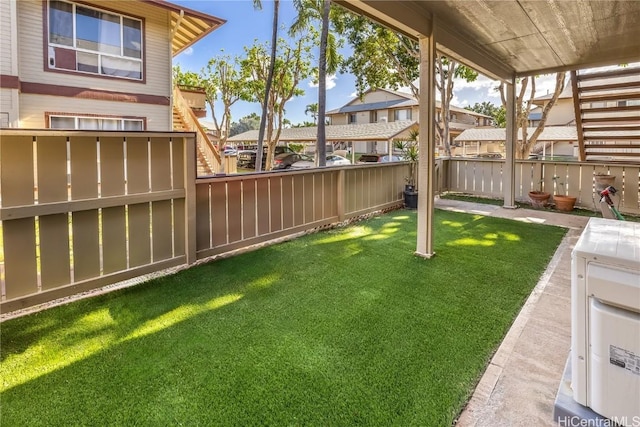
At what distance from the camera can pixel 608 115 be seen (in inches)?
270

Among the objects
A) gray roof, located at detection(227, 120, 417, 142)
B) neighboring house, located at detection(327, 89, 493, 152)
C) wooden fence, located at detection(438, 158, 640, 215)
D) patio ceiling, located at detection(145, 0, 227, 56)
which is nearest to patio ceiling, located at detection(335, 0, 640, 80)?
wooden fence, located at detection(438, 158, 640, 215)

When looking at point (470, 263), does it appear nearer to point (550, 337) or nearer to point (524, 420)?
point (550, 337)

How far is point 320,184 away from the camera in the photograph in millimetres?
5582

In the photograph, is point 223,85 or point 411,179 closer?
point 411,179

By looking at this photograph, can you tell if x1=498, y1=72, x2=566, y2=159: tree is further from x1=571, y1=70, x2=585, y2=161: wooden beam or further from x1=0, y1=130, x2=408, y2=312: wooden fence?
x1=0, y1=130, x2=408, y2=312: wooden fence

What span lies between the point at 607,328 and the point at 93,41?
11.1 metres

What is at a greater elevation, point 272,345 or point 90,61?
point 90,61

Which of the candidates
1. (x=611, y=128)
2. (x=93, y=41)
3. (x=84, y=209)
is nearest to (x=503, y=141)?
(x=611, y=128)

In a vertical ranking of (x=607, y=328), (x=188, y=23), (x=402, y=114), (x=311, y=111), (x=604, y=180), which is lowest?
(x=607, y=328)

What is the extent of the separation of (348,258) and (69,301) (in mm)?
2752

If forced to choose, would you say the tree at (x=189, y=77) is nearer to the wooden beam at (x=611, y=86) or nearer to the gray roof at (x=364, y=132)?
the gray roof at (x=364, y=132)

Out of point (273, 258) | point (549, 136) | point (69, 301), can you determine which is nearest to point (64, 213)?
point (69, 301)

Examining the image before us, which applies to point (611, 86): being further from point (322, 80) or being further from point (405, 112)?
point (405, 112)

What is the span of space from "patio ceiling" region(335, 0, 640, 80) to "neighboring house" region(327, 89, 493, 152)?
20526 millimetres
